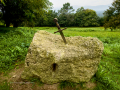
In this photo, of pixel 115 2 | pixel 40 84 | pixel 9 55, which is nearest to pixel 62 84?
pixel 40 84

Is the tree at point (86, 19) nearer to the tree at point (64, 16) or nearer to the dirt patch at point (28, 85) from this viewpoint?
the tree at point (64, 16)

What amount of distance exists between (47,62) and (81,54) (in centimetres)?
131

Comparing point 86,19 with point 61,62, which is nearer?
point 61,62

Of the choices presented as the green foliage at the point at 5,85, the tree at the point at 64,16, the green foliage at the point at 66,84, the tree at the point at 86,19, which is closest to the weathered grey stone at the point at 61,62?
the green foliage at the point at 66,84

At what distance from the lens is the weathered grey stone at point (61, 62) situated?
11.6ft

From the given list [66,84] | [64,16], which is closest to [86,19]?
[64,16]

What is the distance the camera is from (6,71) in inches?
187

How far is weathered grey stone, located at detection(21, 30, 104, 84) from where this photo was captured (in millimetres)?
3537

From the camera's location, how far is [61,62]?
349 cm

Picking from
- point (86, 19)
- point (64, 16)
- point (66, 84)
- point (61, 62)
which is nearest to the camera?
point (61, 62)

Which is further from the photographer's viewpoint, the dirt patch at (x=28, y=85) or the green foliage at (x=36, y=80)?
the green foliage at (x=36, y=80)

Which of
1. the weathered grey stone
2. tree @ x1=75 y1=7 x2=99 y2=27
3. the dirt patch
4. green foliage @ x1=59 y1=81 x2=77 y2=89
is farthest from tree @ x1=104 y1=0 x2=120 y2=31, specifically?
tree @ x1=75 y1=7 x2=99 y2=27

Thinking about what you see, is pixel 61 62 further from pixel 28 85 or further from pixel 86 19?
pixel 86 19

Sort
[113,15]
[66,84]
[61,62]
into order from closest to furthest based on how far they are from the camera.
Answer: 1. [61,62]
2. [66,84]
3. [113,15]
